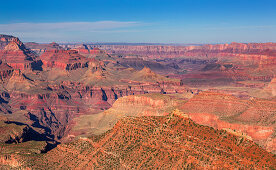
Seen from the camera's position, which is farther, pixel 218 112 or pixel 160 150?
pixel 218 112

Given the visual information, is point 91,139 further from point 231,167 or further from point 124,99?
point 124,99

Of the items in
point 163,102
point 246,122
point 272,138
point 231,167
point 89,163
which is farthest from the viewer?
point 163,102

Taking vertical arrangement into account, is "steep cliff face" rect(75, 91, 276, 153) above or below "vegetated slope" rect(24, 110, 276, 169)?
below

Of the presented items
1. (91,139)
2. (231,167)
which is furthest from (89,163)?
(231,167)

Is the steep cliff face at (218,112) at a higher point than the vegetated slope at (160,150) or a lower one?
lower

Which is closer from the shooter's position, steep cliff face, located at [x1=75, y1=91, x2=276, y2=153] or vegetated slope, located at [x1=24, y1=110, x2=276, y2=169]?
vegetated slope, located at [x1=24, y1=110, x2=276, y2=169]

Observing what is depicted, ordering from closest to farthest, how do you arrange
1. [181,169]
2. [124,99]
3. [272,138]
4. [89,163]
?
[181,169] → [89,163] → [272,138] → [124,99]

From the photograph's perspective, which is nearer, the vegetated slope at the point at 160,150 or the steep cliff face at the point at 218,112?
the vegetated slope at the point at 160,150

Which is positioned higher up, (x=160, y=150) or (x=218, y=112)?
(x=160, y=150)
